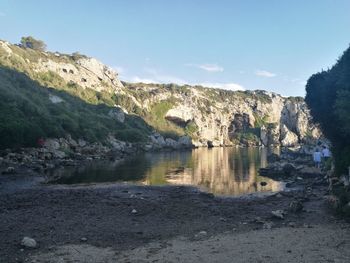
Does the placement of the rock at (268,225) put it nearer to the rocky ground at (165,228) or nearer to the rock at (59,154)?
the rocky ground at (165,228)

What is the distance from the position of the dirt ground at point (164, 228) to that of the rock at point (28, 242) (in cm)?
30

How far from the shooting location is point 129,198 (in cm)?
3338

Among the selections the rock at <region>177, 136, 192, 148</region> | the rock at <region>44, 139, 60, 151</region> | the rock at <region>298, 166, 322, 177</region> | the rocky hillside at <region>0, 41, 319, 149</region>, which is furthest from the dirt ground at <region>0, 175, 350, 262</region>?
the rock at <region>177, 136, 192, 148</region>

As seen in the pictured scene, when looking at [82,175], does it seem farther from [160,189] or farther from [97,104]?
[97,104]

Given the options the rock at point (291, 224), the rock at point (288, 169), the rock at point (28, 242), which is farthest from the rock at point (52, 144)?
the rock at point (291, 224)

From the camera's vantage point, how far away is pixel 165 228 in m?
22.5

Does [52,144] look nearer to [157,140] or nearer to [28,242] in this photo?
[28,242]

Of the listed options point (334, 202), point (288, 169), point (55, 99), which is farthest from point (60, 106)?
point (334, 202)

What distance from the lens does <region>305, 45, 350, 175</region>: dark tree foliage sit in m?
30.6

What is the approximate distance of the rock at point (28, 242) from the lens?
17392 millimetres

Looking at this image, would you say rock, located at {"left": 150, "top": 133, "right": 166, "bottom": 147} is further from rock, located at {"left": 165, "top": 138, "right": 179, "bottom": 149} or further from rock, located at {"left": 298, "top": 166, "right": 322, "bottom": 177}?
rock, located at {"left": 298, "top": 166, "right": 322, "bottom": 177}

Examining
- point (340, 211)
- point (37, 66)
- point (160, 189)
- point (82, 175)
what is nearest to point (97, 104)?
point (37, 66)

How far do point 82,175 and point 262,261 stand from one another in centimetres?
4264

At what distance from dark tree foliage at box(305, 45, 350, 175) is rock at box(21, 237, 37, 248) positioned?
23.8 metres
